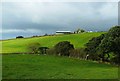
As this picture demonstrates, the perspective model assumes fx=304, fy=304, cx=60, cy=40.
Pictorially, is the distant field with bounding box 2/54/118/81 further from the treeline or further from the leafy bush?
the leafy bush

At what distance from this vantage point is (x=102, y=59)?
65062 mm

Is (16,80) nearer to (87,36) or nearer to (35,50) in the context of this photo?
(35,50)

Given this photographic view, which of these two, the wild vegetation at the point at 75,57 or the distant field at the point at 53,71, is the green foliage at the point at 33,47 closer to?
the wild vegetation at the point at 75,57

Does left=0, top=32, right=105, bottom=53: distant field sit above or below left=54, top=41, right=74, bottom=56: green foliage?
above

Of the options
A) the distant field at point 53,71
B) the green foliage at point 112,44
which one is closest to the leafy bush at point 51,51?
the green foliage at point 112,44

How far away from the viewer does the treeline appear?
2298 inches

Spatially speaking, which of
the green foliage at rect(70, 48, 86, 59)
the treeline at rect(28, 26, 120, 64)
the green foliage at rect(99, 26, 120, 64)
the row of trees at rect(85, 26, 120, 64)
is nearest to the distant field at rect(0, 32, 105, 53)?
the treeline at rect(28, 26, 120, 64)

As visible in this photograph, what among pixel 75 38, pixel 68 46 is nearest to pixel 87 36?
pixel 75 38

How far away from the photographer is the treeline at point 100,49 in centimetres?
5838

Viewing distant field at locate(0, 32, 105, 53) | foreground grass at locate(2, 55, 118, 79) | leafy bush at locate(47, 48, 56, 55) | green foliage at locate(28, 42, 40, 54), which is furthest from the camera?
distant field at locate(0, 32, 105, 53)

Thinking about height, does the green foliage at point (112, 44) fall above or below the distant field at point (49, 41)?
below

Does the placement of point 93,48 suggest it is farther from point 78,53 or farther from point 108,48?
point 78,53

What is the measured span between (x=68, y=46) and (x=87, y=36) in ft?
93.3

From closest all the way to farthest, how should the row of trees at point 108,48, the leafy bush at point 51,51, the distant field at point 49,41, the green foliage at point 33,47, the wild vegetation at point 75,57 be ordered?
the wild vegetation at point 75,57
the row of trees at point 108,48
the leafy bush at point 51,51
the green foliage at point 33,47
the distant field at point 49,41
